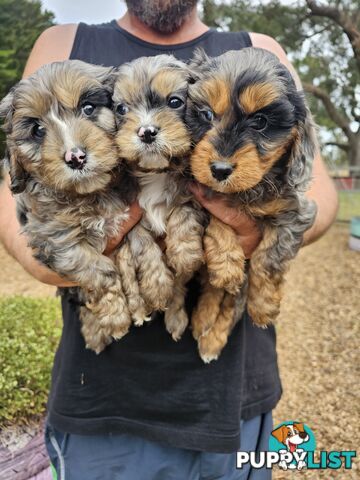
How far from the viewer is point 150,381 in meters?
2.37

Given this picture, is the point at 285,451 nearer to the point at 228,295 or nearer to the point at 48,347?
the point at 228,295

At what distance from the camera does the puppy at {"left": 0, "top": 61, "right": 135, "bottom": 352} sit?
1.90m

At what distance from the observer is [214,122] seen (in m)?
1.93

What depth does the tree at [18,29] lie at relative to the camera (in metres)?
4.84

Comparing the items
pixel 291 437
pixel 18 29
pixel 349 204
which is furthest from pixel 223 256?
pixel 349 204

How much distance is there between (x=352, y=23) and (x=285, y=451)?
29.3 feet

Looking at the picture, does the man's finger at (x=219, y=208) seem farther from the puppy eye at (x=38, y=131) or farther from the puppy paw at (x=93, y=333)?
the puppy paw at (x=93, y=333)

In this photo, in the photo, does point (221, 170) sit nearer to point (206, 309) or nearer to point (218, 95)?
point (218, 95)

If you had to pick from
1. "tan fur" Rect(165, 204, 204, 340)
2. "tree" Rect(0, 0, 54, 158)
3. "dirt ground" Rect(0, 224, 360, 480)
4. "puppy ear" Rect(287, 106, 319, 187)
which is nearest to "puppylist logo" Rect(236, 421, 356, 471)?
"tan fur" Rect(165, 204, 204, 340)

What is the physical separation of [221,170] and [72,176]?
526mm

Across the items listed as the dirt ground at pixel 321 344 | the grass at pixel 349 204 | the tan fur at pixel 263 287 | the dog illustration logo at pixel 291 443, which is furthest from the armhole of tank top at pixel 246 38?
A: the grass at pixel 349 204

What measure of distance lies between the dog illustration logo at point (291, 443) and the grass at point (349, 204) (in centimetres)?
1194

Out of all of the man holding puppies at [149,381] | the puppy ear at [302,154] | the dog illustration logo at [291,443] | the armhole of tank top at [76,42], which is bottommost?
the dog illustration logo at [291,443]

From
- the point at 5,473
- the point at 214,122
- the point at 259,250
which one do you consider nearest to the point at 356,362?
the point at 5,473
